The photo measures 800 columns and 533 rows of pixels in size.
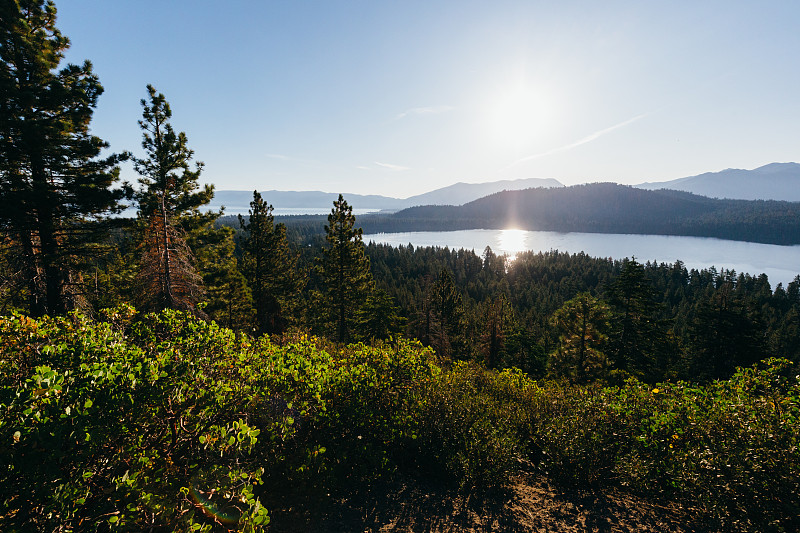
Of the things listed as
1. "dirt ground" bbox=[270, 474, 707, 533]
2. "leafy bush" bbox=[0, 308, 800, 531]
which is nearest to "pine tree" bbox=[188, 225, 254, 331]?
"leafy bush" bbox=[0, 308, 800, 531]

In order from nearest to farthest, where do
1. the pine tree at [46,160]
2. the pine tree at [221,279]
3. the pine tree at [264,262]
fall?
1. the pine tree at [46,160]
2. the pine tree at [221,279]
3. the pine tree at [264,262]

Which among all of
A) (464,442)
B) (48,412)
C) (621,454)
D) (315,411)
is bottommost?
(621,454)

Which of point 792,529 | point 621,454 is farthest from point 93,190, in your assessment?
point 792,529

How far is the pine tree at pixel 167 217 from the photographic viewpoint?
50.5ft

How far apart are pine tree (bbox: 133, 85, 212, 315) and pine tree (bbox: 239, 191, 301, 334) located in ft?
13.8

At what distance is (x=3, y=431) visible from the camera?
315 cm

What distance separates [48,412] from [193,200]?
2066 cm

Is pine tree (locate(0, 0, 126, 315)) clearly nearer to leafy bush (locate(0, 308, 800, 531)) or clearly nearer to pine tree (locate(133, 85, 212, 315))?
pine tree (locate(133, 85, 212, 315))

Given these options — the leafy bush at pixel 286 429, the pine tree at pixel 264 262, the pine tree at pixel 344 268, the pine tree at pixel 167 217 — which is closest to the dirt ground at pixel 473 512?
the leafy bush at pixel 286 429

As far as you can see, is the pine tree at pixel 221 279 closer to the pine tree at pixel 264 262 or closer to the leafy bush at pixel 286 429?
the pine tree at pixel 264 262

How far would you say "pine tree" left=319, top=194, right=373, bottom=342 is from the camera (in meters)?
26.9

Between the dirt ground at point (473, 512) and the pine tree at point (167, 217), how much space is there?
12088mm

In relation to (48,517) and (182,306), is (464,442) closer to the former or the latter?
(48,517)

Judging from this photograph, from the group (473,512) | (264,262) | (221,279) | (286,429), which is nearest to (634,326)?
(473,512)
